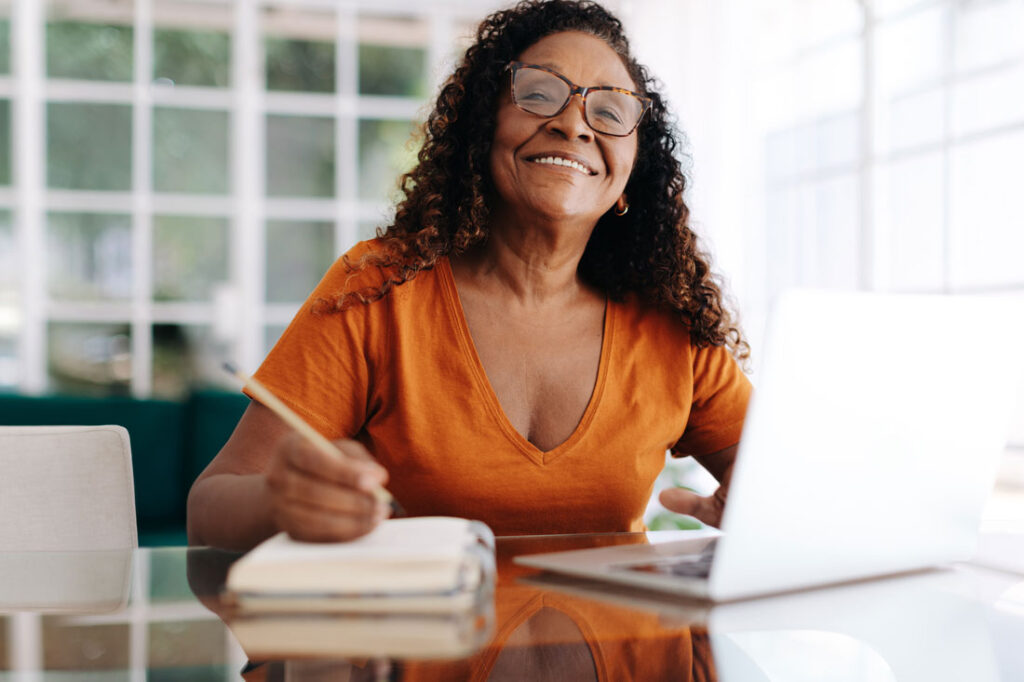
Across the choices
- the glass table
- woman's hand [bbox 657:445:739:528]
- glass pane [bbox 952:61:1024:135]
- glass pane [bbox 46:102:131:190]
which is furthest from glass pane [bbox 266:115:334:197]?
the glass table

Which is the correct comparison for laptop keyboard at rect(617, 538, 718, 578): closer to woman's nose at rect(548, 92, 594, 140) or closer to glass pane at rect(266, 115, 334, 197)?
woman's nose at rect(548, 92, 594, 140)

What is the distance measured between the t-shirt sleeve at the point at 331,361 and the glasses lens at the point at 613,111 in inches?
18.2

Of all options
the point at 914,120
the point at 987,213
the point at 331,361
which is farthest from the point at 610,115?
the point at 914,120

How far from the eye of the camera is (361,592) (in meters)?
0.76

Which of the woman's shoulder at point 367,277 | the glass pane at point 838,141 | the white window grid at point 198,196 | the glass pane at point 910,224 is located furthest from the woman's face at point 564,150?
the white window grid at point 198,196

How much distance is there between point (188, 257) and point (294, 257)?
52cm

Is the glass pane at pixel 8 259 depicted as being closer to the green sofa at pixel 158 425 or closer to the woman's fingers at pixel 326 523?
the green sofa at pixel 158 425

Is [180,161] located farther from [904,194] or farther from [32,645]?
[32,645]

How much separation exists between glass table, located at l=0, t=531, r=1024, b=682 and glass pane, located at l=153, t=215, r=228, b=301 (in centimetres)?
379

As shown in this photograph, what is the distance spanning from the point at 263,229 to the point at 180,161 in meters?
0.52

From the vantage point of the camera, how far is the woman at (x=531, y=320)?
140cm

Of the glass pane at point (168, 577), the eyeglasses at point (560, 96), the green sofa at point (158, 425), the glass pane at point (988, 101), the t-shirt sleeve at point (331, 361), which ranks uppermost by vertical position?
the glass pane at point (988, 101)

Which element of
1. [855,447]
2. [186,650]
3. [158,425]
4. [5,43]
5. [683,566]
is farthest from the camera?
[5,43]

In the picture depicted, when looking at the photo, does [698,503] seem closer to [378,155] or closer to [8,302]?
[378,155]
